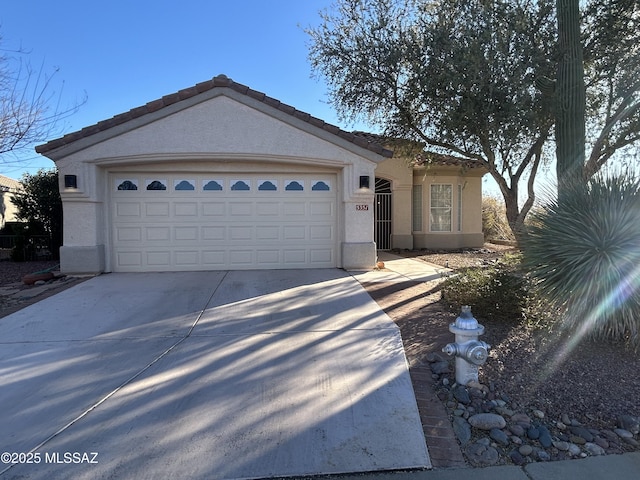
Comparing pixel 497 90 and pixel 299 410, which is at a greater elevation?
pixel 497 90

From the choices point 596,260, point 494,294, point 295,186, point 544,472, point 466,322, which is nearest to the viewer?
point 544,472

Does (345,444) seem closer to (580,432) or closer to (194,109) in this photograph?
(580,432)

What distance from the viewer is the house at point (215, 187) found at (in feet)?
28.9

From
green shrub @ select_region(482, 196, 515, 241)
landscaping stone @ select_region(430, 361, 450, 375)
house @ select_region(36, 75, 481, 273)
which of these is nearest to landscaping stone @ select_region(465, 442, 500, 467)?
landscaping stone @ select_region(430, 361, 450, 375)

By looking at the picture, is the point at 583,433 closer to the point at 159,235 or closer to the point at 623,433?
the point at 623,433

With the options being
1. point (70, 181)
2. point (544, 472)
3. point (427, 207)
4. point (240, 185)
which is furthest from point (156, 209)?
point (427, 207)

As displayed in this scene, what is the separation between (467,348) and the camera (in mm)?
3717

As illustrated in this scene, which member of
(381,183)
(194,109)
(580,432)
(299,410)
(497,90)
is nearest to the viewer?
(580,432)

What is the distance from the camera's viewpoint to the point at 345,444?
3016 millimetres

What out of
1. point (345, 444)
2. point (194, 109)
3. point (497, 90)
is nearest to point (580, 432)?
point (345, 444)

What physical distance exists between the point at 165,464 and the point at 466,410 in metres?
2.48

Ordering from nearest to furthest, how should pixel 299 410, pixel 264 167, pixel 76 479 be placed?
pixel 76 479 → pixel 299 410 → pixel 264 167

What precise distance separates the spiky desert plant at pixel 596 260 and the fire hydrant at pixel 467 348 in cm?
142

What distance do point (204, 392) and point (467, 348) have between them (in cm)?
249
